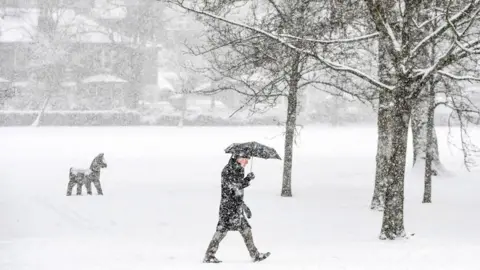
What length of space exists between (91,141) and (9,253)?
98.5ft

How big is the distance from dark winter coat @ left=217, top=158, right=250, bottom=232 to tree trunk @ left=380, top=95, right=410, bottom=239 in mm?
3138

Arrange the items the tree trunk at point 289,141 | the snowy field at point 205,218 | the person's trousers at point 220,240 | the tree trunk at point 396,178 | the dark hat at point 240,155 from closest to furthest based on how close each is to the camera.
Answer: the dark hat at point 240,155, the person's trousers at point 220,240, the snowy field at point 205,218, the tree trunk at point 396,178, the tree trunk at point 289,141

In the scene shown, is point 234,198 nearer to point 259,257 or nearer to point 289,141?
point 259,257

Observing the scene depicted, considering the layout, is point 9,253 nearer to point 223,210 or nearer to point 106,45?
point 223,210

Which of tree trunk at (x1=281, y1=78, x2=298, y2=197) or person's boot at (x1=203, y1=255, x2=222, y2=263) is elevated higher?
tree trunk at (x1=281, y1=78, x2=298, y2=197)

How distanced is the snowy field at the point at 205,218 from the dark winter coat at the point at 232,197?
583 mm

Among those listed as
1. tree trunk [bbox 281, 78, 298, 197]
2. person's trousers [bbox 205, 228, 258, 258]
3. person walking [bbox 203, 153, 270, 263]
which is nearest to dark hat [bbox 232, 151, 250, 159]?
person walking [bbox 203, 153, 270, 263]

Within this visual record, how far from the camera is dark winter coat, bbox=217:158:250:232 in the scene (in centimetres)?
905

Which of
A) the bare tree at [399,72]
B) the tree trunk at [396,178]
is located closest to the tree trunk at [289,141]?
the bare tree at [399,72]

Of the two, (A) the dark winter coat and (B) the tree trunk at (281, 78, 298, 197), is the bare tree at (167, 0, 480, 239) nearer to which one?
(A) the dark winter coat

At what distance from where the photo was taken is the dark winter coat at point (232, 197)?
905 centimetres

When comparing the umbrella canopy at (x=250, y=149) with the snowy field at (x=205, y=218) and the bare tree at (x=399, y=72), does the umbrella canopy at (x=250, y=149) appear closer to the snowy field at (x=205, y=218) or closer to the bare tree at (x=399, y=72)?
the snowy field at (x=205, y=218)

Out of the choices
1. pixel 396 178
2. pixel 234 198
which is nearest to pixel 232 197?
pixel 234 198

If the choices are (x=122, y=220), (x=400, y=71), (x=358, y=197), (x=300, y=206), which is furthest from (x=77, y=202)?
(x=400, y=71)
